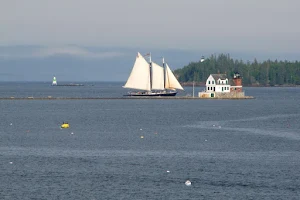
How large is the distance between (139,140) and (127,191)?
3326 centimetres

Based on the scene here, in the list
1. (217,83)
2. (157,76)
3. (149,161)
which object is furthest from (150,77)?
(149,161)

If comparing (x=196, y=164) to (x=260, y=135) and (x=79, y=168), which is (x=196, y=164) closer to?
(x=79, y=168)

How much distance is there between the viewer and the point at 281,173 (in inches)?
2199

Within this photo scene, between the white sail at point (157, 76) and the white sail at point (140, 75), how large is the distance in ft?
5.09

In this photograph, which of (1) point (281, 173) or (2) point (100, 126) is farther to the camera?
(2) point (100, 126)

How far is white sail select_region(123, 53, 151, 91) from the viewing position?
19138cm

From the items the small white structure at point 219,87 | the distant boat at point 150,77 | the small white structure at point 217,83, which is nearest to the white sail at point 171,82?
the distant boat at point 150,77

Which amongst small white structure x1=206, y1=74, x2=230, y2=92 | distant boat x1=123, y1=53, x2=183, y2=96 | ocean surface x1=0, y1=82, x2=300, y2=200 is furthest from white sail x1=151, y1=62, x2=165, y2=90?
ocean surface x1=0, y1=82, x2=300, y2=200

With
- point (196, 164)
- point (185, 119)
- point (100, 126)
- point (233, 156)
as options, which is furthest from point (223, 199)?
Answer: point (185, 119)

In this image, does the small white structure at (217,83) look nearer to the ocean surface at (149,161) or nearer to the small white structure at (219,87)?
the small white structure at (219,87)

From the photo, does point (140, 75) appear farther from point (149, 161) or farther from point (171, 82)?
point (149, 161)

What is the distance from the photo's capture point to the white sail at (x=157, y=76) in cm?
19575

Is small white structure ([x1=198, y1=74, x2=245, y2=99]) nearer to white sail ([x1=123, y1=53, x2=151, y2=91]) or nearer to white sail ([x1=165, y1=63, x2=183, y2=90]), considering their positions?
white sail ([x1=165, y1=63, x2=183, y2=90])

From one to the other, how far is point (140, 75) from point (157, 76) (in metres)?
5.52
